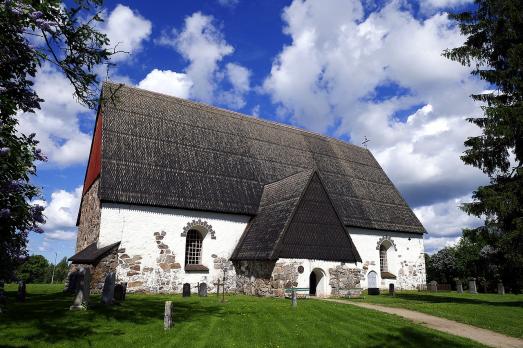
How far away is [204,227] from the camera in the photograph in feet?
70.5

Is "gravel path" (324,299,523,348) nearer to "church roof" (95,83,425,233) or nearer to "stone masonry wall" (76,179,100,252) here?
"church roof" (95,83,425,233)

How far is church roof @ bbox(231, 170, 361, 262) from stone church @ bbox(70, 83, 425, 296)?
0.06 metres

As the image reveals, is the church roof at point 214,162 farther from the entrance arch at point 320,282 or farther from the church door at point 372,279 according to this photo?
the entrance arch at point 320,282

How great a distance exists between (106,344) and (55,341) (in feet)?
4.01

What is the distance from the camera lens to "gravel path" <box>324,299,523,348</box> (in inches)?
431

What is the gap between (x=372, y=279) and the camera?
26641 mm

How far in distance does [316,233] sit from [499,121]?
9.68m

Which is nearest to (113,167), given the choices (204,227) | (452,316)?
(204,227)

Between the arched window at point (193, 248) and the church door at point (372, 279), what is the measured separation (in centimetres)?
1192

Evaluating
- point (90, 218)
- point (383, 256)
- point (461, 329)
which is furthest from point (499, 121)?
point (90, 218)

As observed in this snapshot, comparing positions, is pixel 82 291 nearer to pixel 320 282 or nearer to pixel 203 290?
pixel 203 290

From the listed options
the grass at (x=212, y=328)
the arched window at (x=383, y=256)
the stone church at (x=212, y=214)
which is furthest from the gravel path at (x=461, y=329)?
the arched window at (x=383, y=256)

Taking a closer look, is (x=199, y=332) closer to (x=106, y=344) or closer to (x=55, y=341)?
(x=106, y=344)

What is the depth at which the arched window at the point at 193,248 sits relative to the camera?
21392 mm
